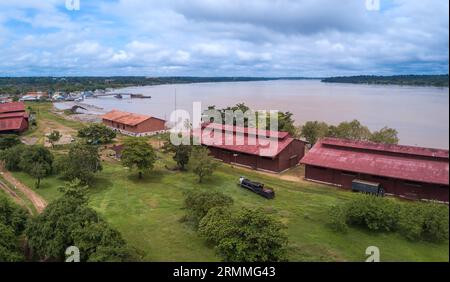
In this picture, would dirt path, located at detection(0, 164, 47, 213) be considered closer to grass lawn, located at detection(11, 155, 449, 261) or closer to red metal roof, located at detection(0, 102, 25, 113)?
grass lawn, located at detection(11, 155, 449, 261)

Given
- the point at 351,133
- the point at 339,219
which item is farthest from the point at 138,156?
the point at 351,133

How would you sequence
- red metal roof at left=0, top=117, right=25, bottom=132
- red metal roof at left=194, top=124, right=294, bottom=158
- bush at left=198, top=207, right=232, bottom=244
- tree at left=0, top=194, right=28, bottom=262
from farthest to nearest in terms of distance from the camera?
red metal roof at left=0, top=117, right=25, bottom=132 < red metal roof at left=194, top=124, right=294, bottom=158 < bush at left=198, top=207, right=232, bottom=244 < tree at left=0, top=194, right=28, bottom=262

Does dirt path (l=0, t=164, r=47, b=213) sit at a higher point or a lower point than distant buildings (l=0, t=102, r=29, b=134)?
lower

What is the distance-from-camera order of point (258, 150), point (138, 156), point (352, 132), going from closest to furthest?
point (138, 156) < point (258, 150) < point (352, 132)

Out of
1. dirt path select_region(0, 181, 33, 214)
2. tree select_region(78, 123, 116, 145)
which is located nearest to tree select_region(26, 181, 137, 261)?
dirt path select_region(0, 181, 33, 214)

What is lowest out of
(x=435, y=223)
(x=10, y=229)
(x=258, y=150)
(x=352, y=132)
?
(x=10, y=229)

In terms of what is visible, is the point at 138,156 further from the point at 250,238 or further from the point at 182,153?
the point at 250,238
